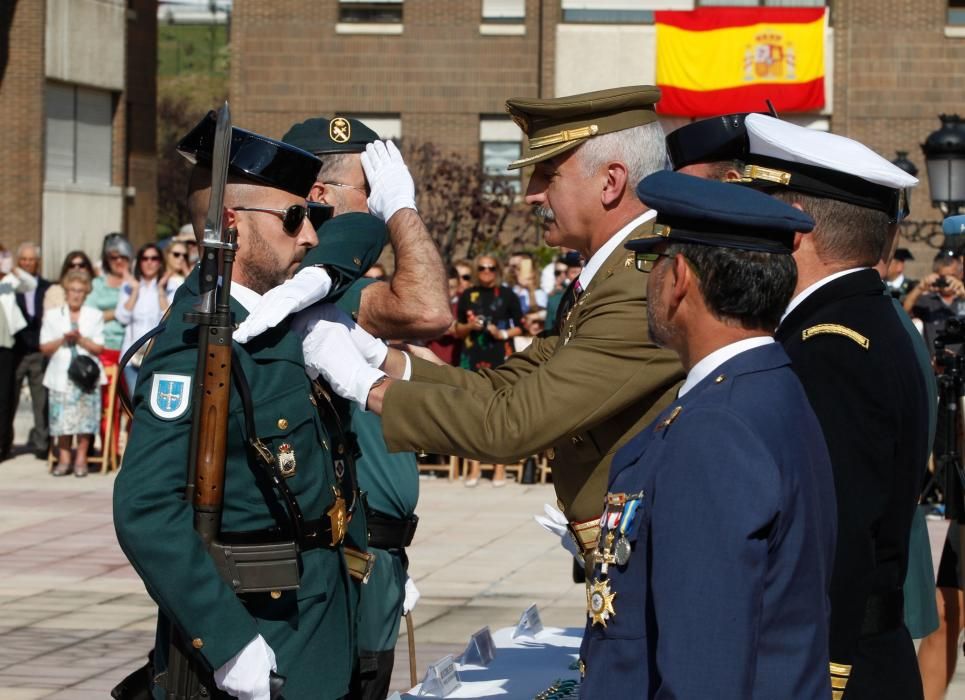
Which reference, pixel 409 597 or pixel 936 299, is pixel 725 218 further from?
pixel 936 299

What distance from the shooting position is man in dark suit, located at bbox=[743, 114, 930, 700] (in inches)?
133

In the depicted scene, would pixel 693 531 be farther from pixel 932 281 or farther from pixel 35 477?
pixel 35 477

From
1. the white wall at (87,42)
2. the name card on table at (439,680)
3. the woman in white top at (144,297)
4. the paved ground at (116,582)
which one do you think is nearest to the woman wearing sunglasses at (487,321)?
the paved ground at (116,582)

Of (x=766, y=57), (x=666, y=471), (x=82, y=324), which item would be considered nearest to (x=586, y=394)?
(x=666, y=471)

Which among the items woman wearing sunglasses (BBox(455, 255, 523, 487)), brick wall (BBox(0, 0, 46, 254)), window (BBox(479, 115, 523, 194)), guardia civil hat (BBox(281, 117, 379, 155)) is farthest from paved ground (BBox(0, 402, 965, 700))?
window (BBox(479, 115, 523, 194))

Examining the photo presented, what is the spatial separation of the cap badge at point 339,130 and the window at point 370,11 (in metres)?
25.2

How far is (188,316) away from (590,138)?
1178mm

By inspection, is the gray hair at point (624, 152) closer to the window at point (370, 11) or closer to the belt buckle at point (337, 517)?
the belt buckle at point (337, 517)

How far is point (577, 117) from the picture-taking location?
3994 mm

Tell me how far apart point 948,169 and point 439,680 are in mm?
9319

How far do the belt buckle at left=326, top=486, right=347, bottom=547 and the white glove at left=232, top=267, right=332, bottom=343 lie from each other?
0.44m

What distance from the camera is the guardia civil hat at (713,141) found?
3.69m

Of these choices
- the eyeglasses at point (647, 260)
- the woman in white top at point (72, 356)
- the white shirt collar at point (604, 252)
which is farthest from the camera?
the woman in white top at point (72, 356)

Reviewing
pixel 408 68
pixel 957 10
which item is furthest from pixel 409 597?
pixel 957 10
